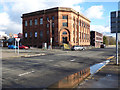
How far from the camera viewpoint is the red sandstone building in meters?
46.8

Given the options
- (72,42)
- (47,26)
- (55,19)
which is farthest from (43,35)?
(72,42)

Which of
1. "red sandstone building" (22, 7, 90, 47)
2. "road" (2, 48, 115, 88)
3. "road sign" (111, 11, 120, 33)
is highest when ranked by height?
"red sandstone building" (22, 7, 90, 47)

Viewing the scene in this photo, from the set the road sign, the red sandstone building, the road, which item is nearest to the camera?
the road

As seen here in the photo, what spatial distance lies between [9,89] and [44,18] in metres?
47.7

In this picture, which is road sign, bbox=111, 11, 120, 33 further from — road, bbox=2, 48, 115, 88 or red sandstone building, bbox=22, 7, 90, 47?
red sandstone building, bbox=22, 7, 90, 47

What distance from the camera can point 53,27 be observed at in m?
48.2

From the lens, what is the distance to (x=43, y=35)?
50.6 metres

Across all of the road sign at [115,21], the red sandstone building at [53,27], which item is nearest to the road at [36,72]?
the road sign at [115,21]

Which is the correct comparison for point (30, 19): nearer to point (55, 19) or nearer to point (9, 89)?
point (55, 19)

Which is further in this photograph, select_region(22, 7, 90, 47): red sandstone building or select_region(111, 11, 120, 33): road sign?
select_region(22, 7, 90, 47): red sandstone building

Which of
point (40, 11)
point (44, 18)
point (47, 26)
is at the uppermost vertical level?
point (40, 11)

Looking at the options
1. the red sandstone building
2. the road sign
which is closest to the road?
the road sign

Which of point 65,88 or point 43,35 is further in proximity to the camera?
point 43,35

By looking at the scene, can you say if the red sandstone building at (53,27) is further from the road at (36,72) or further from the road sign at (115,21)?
the road sign at (115,21)
